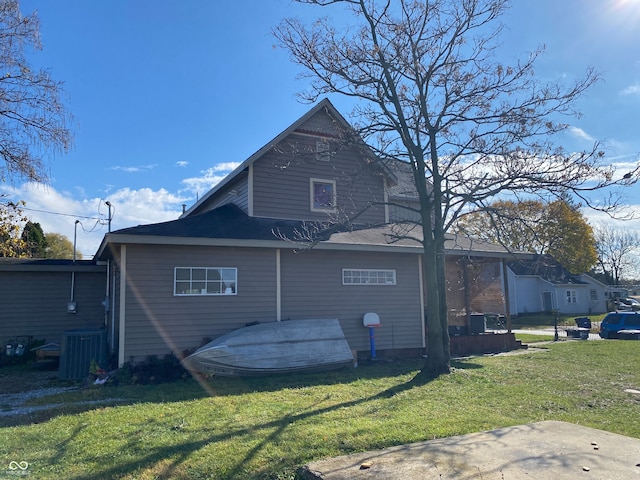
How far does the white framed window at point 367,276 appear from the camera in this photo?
504 inches

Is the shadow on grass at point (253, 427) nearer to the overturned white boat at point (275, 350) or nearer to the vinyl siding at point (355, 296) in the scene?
the overturned white boat at point (275, 350)

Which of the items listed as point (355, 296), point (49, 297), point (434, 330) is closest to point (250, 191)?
point (355, 296)

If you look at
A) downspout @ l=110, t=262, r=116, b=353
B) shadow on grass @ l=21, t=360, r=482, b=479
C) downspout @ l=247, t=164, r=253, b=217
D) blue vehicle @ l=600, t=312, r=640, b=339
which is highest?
downspout @ l=247, t=164, r=253, b=217

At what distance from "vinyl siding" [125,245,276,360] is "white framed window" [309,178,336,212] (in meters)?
3.09

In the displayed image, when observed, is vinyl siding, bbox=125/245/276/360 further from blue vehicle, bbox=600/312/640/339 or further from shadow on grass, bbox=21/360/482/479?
blue vehicle, bbox=600/312/640/339

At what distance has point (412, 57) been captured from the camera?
1072 cm

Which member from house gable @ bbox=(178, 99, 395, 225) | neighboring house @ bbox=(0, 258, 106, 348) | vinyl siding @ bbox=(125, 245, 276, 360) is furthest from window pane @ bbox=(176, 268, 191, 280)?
A: neighboring house @ bbox=(0, 258, 106, 348)

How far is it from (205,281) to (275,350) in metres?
2.32

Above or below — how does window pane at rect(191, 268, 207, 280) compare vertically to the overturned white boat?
above

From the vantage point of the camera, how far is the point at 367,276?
13.1 metres

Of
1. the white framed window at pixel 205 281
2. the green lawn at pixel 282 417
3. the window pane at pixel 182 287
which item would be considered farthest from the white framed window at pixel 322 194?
the green lawn at pixel 282 417

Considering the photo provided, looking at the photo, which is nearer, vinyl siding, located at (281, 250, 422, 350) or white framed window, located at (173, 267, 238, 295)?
white framed window, located at (173, 267, 238, 295)

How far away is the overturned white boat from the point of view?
9.70 metres

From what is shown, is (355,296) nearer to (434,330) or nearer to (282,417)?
(434,330)
